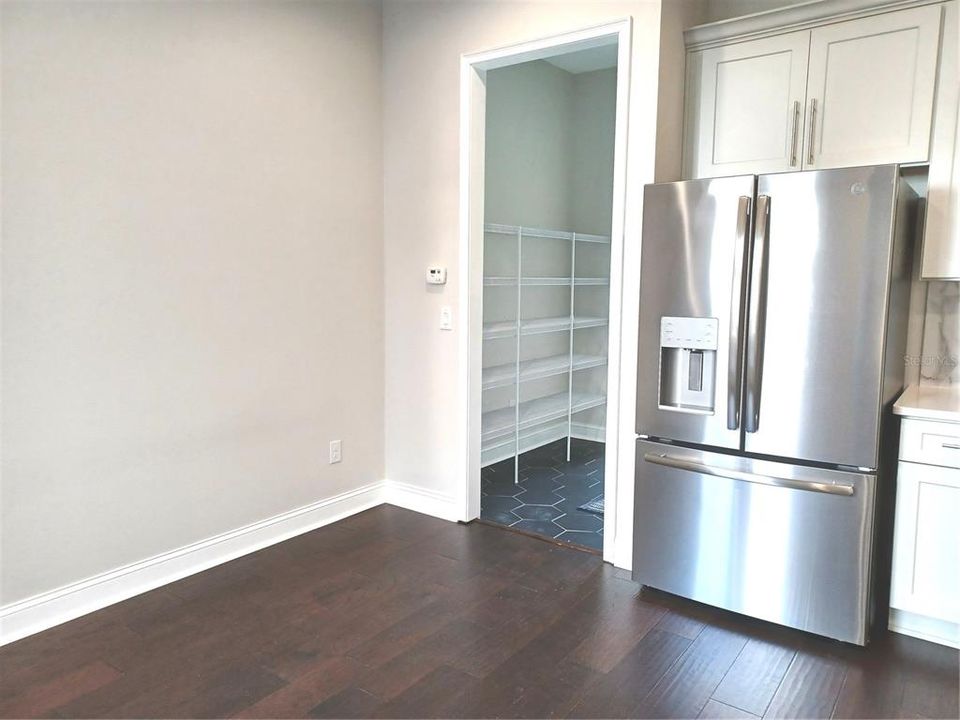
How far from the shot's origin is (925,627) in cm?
251

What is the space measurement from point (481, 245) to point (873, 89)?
1865 millimetres

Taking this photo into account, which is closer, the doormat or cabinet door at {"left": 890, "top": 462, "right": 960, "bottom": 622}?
cabinet door at {"left": 890, "top": 462, "right": 960, "bottom": 622}

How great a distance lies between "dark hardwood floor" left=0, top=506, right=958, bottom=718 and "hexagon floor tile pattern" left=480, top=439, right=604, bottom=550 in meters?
0.50

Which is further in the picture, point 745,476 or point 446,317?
point 446,317

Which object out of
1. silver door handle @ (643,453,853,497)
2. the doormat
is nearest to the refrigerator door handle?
silver door handle @ (643,453,853,497)

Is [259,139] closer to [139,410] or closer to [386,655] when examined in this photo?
[139,410]

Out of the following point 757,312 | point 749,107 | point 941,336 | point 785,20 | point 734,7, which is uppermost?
point 734,7

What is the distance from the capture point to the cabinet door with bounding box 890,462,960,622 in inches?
92.7

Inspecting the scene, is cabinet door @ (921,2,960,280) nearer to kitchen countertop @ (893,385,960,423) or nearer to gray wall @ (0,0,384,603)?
kitchen countertop @ (893,385,960,423)

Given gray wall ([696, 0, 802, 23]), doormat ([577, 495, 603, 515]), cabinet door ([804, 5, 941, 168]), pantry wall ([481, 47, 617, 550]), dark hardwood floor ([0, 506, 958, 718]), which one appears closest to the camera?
dark hardwood floor ([0, 506, 958, 718])

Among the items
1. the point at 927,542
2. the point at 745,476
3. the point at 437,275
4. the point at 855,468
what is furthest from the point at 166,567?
the point at 927,542

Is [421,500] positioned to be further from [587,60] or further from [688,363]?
[587,60]

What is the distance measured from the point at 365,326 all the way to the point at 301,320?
0.46m

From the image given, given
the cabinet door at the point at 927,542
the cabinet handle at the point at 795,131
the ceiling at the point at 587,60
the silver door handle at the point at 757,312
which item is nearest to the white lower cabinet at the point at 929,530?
the cabinet door at the point at 927,542
